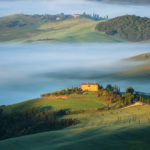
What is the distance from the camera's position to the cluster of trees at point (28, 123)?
44344mm

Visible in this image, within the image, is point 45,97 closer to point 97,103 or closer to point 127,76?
point 97,103

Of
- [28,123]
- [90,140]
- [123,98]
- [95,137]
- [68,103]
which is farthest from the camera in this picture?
[68,103]

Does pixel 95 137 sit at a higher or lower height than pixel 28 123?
higher

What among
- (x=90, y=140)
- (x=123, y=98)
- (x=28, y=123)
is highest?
(x=90, y=140)

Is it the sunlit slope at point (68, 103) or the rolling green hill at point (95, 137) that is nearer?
the rolling green hill at point (95, 137)

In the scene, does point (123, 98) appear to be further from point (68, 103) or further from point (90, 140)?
point (90, 140)

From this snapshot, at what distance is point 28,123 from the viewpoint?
49.2 meters

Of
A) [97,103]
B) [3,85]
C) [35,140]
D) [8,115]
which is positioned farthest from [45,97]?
[3,85]

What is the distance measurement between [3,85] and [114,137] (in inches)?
5765

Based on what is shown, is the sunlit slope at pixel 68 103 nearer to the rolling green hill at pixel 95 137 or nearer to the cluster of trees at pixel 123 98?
the cluster of trees at pixel 123 98

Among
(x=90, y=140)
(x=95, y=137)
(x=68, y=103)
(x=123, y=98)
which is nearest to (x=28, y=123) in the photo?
(x=68, y=103)

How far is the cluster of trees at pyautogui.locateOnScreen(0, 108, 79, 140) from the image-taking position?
4434cm

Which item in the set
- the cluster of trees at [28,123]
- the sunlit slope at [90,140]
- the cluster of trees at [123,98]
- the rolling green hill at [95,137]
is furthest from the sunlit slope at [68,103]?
the sunlit slope at [90,140]

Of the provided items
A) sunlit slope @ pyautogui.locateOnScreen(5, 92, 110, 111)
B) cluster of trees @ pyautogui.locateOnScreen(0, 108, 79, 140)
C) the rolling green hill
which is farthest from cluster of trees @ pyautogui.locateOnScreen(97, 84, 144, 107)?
cluster of trees @ pyautogui.locateOnScreen(0, 108, 79, 140)
